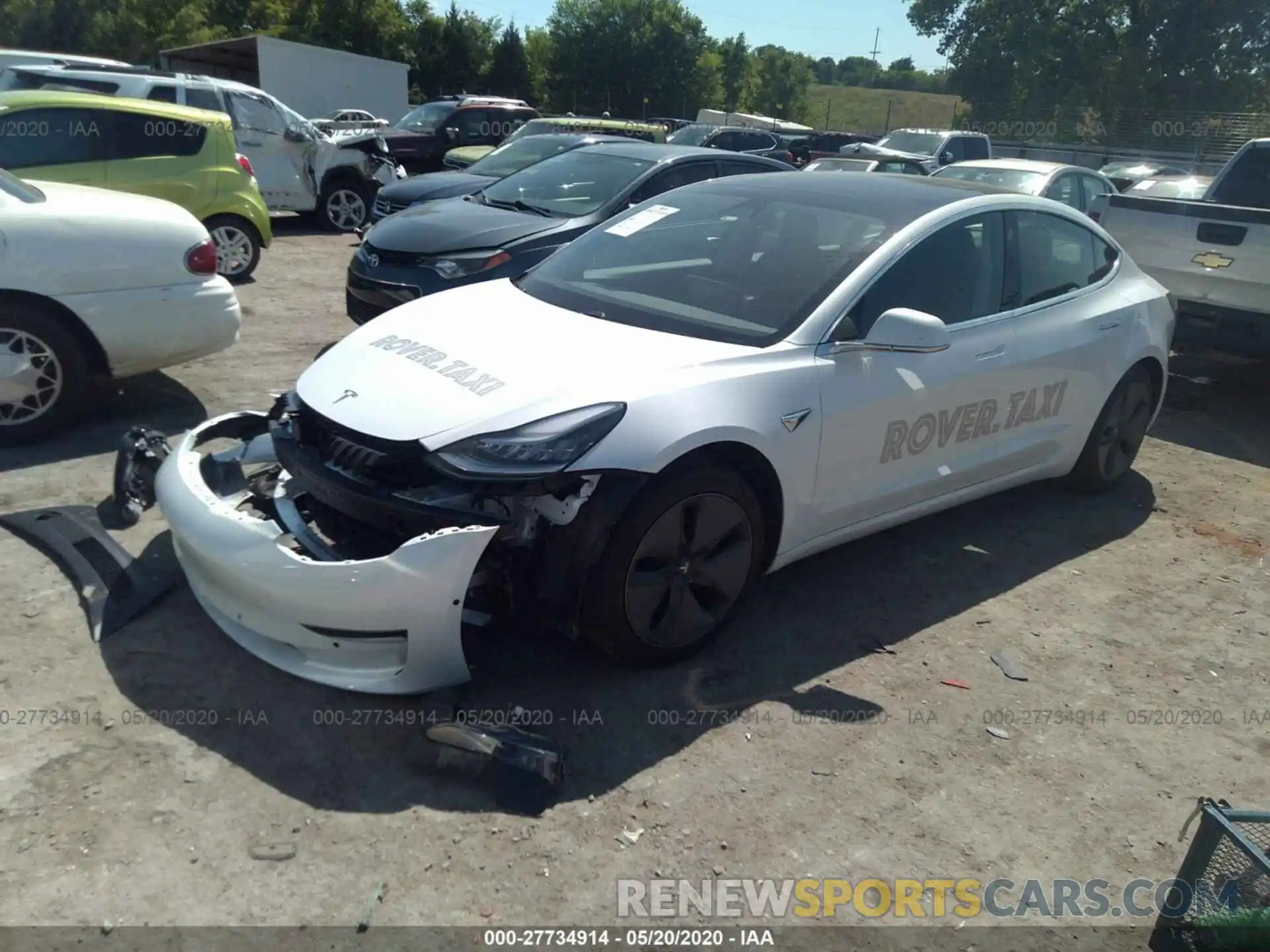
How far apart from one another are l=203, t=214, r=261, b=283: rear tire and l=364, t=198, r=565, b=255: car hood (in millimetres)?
2679

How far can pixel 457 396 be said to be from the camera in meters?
3.30

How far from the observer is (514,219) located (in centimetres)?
736

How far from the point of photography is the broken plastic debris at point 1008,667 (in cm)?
384

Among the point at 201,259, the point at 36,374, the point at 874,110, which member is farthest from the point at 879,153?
the point at 874,110

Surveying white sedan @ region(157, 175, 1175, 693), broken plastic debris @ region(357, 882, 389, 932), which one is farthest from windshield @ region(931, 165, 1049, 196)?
broken plastic debris @ region(357, 882, 389, 932)

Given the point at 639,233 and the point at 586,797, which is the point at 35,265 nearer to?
the point at 639,233

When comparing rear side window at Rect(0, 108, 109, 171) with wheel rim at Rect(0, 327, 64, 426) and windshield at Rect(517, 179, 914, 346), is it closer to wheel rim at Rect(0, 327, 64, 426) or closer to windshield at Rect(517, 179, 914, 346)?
wheel rim at Rect(0, 327, 64, 426)

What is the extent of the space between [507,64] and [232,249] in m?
44.7

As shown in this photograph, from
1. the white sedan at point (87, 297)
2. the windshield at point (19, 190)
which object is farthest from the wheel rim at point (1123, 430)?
the windshield at point (19, 190)

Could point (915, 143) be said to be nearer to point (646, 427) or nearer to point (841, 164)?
point (841, 164)

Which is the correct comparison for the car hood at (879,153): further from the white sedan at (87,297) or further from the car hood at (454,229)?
the white sedan at (87,297)

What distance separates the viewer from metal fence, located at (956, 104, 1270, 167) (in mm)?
30266

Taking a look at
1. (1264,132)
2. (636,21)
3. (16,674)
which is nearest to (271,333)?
(16,674)

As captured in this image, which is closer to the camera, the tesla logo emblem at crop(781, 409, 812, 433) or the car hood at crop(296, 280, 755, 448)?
the car hood at crop(296, 280, 755, 448)
